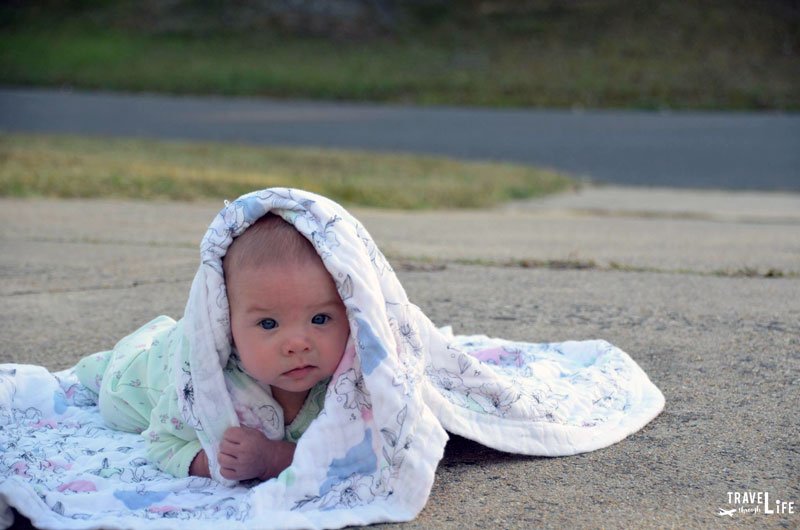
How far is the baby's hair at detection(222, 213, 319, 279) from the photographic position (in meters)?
2.63

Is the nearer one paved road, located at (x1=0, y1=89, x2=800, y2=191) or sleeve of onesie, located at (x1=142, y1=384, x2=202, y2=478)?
sleeve of onesie, located at (x1=142, y1=384, x2=202, y2=478)

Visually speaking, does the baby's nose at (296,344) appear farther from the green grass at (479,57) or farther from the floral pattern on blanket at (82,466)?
the green grass at (479,57)

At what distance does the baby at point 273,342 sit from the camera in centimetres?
262

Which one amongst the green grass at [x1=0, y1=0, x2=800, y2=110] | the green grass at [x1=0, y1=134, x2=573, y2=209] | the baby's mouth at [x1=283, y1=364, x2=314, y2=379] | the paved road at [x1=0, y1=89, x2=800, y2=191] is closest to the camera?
the baby's mouth at [x1=283, y1=364, x2=314, y2=379]

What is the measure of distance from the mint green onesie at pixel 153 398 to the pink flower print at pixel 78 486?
7.9 inches

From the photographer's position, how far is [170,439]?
9.45 ft

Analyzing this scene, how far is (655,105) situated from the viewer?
16.0 metres

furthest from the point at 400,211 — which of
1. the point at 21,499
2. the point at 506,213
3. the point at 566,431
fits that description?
the point at 21,499

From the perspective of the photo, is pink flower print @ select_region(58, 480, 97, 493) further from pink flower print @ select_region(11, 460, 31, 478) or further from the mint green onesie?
the mint green onesie

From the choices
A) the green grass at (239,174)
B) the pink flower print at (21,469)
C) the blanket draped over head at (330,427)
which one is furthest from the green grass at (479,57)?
the pink flower print at (21,469)

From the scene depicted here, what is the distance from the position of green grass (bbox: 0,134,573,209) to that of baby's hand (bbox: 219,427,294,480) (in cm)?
523

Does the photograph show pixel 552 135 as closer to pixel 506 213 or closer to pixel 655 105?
pixel 655 105

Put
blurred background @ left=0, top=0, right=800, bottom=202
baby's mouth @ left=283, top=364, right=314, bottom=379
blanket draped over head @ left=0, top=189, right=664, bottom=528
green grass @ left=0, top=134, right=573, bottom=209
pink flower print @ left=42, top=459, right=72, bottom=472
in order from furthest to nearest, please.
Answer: blurred background @ left=0, top=0, right=800, bottom=202 → green grass @ left=0, top=134, right=573, bottom=209 → pink flower print @ left=42, top=459, right=72, bottom=472 → baby's mouth @ left=283, top=364, right=314, bottom=379 → blanket draped over head @ left=0, top=189, right=664, bottom=528

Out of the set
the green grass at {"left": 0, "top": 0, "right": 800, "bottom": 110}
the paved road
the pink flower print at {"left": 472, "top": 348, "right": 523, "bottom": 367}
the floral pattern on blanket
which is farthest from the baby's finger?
the green grass at {"left": 0, "top": 0, "right": 800, "bottom": 110}
